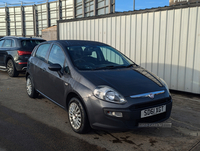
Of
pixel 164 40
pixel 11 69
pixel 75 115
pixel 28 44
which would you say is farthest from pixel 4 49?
pixel 75 115

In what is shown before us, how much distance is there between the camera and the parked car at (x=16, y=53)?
8109 millimetres

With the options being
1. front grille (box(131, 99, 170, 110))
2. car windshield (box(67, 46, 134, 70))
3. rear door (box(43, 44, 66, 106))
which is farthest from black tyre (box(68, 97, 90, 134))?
front grille (box(131, 99, 170, 110))

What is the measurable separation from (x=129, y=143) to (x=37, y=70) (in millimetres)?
2830

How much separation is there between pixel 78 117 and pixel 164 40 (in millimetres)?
4490

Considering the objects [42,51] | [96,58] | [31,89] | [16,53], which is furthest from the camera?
[16,53]

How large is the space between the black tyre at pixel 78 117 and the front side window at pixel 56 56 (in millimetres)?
905

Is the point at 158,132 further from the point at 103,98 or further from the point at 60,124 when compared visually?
the point at 60,124

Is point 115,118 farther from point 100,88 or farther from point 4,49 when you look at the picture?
point 4,49

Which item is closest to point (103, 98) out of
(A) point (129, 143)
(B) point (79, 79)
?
(B) point (79, 79)

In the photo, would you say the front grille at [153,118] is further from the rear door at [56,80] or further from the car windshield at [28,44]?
the car windshield at [28,44]

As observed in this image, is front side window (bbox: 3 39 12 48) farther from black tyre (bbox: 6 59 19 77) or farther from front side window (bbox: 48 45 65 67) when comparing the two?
front side window (bbox: 48 45 65 67)

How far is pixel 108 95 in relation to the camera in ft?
9.73

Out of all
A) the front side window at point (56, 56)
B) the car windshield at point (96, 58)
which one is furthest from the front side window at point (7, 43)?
the car windshield at point (96, 58)

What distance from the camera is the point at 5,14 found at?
3369 cm
